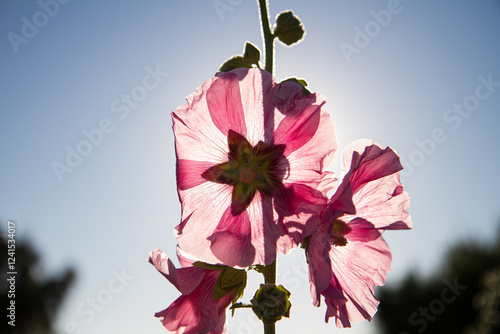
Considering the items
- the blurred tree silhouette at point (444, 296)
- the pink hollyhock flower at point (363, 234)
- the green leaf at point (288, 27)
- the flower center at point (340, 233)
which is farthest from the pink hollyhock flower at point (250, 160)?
the blurred tree silhouette at point (444, 296)

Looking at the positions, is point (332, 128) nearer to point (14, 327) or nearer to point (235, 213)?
point (235, 213)

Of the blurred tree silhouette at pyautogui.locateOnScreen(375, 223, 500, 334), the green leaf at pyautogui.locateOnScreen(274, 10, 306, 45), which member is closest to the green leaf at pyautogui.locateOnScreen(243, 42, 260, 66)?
the green leaf at pyautogui.locateOnScreen(274, 10, 306, 45)

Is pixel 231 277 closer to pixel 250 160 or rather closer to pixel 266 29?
pixel 250 160

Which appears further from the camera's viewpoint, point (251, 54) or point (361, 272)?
point (251, 54)

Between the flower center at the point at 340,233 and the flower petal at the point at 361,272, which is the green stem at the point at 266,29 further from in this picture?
the flower petal at the point at 361,272

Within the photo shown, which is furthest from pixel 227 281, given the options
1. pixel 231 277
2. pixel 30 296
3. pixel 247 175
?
pixel 30 296

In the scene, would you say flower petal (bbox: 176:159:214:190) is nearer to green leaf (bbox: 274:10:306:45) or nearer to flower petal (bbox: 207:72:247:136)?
flower petal (bbox: 207:72:247:136)

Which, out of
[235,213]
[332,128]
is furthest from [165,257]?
[332,128]
